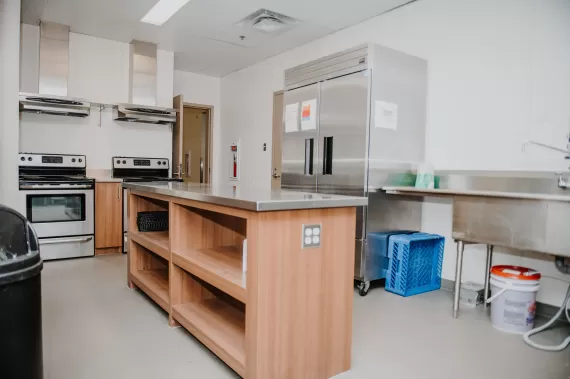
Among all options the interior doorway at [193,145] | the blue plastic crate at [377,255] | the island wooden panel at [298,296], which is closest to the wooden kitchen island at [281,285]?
the island wooden panel at [298,296]

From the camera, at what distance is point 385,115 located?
3514mm

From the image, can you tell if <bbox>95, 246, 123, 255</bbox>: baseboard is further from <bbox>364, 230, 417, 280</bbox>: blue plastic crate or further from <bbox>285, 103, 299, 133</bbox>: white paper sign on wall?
<bbox>364, 230, 417, 280</bbox>: blue plastic crate

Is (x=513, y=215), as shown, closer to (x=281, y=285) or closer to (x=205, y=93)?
(x=281, y=285)

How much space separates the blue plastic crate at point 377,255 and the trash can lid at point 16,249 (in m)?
2.67

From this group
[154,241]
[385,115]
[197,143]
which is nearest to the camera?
[154,241]

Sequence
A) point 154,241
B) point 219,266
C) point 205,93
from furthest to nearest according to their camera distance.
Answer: point 205,93 → point 154,241 → point 219,266

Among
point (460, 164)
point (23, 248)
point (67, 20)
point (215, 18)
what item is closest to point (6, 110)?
point (67, 20)

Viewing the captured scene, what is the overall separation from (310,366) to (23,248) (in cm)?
133

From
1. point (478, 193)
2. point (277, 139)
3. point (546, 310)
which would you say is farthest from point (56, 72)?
point (546, 310)

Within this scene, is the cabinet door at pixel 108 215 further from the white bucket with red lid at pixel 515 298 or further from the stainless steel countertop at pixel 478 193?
the white bucket with red lid at pixel 515 298

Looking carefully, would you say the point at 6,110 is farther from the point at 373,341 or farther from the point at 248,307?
the point at 373,341

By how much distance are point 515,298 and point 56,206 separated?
461cm

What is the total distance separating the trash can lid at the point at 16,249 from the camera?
1.25 metres

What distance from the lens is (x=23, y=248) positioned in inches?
53.4
